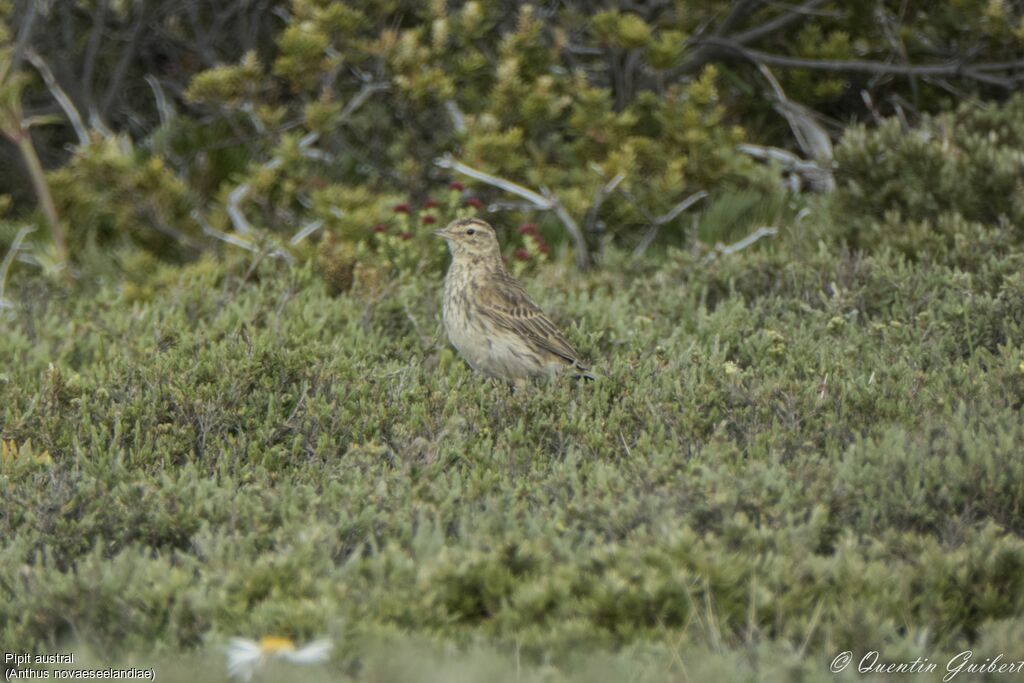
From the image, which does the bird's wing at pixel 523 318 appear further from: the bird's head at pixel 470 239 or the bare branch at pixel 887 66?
the bare branch at pixel 887 66

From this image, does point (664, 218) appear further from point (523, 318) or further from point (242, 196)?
point (242, 196)

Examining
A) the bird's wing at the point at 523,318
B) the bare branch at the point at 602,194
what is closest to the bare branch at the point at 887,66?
the bare branch at the point at 602,194

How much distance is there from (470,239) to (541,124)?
2.79 m

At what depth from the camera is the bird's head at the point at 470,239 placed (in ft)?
24.8

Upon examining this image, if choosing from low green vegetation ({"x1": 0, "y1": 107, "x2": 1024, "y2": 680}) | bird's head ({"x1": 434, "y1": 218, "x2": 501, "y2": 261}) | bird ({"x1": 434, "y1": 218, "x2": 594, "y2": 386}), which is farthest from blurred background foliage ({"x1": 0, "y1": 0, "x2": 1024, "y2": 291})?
bird ({"x1": 434, "y1": 218, "x2": 594, "y2": 386})

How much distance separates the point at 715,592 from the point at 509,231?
248 inches

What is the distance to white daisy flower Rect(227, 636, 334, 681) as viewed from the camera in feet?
11.5

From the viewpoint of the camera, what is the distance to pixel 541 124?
1011 cm

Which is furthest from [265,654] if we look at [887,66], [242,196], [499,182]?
[887,66]

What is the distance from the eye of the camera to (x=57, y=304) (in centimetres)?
842

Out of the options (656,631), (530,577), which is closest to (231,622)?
(530,577)

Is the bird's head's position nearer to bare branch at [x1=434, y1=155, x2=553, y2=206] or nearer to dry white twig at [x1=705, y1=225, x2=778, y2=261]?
bare branch at [x1=434, y1=155, x2=553, y2=206]

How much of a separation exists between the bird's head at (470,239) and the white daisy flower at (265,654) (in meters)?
4.10

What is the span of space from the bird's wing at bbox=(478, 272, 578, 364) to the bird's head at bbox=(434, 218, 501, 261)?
370 millimetres
